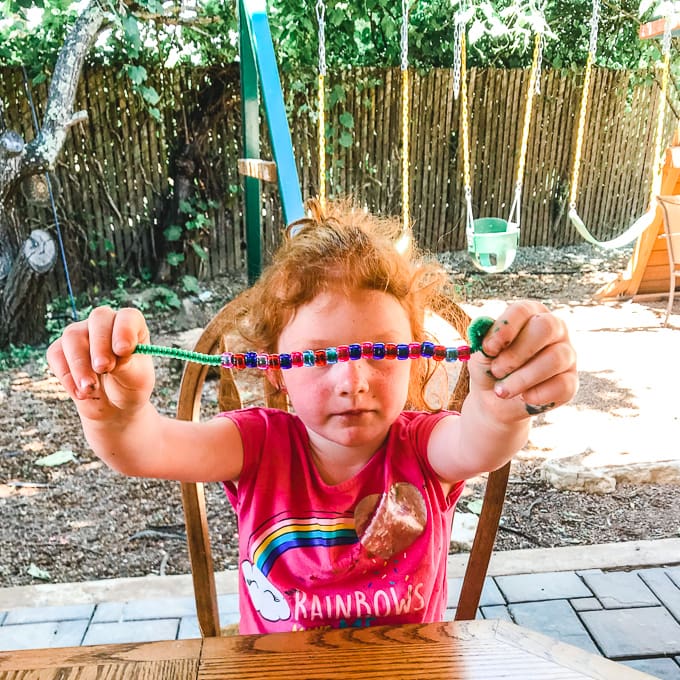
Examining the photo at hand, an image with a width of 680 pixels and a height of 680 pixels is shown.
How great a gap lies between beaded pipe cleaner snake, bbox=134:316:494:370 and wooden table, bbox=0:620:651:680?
1.15 feet

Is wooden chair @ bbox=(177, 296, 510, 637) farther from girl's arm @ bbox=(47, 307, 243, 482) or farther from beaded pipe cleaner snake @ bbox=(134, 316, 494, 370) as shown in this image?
beaded pipe cleaner snake @ bbox=(134, 316, 494, 370)

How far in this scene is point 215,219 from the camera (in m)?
6.10

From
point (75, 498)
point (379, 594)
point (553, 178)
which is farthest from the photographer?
point (553, 178)

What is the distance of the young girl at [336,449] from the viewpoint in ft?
3.35

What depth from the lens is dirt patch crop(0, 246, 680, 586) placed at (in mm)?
2625

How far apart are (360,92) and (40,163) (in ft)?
11.1

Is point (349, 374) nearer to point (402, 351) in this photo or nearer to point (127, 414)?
point (402, 351)

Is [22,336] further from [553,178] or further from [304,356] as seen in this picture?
[553,178]

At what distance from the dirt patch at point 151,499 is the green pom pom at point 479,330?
2.06m

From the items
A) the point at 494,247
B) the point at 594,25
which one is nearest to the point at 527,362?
the point at 594,25

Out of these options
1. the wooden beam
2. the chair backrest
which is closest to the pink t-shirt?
the wooden beam

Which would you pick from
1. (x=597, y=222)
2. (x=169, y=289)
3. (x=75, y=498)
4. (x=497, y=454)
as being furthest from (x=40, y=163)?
(x=597, y=222)

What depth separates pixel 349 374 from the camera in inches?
40.1

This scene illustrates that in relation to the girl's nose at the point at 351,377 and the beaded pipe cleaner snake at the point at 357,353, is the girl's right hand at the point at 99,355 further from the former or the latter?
the girl's nose at the point at 351,377
